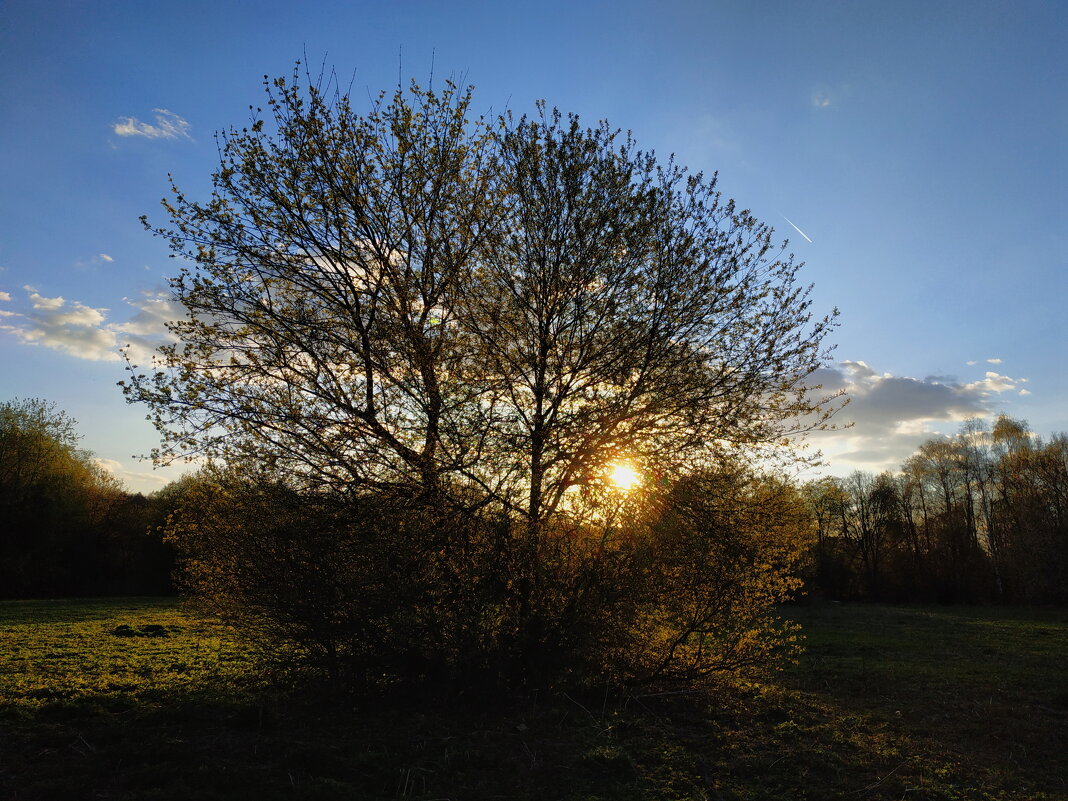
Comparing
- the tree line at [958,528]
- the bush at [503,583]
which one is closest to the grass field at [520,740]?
the bush at [503,583]

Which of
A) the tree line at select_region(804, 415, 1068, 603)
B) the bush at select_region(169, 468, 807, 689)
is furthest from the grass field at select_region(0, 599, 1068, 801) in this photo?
the tree line at select_region(804, 415, 1068, 603)

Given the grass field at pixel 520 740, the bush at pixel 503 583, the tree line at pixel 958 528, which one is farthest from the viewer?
the tree line at pixel 958 528

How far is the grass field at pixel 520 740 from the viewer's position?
5.66 meters

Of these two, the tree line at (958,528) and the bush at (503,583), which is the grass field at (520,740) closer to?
the bush at (503,583)

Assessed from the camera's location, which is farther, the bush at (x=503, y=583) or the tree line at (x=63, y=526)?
the tree line at (x=63, y=526)

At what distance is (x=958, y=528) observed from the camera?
146 feet

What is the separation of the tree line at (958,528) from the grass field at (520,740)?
2881cm

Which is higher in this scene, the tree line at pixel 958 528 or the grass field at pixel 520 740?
the tree line at pixel 958 528

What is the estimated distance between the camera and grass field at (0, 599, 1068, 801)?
566 cm

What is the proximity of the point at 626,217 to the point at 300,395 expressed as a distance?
5597mm

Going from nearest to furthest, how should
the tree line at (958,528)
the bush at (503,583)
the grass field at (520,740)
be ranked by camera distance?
the grass field at (520,740), the bush at (503,583), the tree line at (958,528)

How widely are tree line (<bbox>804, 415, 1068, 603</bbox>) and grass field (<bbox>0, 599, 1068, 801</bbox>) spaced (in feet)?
94.5

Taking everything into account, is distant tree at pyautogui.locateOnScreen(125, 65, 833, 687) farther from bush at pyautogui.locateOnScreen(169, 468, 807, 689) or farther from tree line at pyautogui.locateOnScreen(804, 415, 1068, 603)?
tree line at pyautogui.locateOnScreen(804, 415, 1068, 603)

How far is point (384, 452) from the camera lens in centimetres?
841
